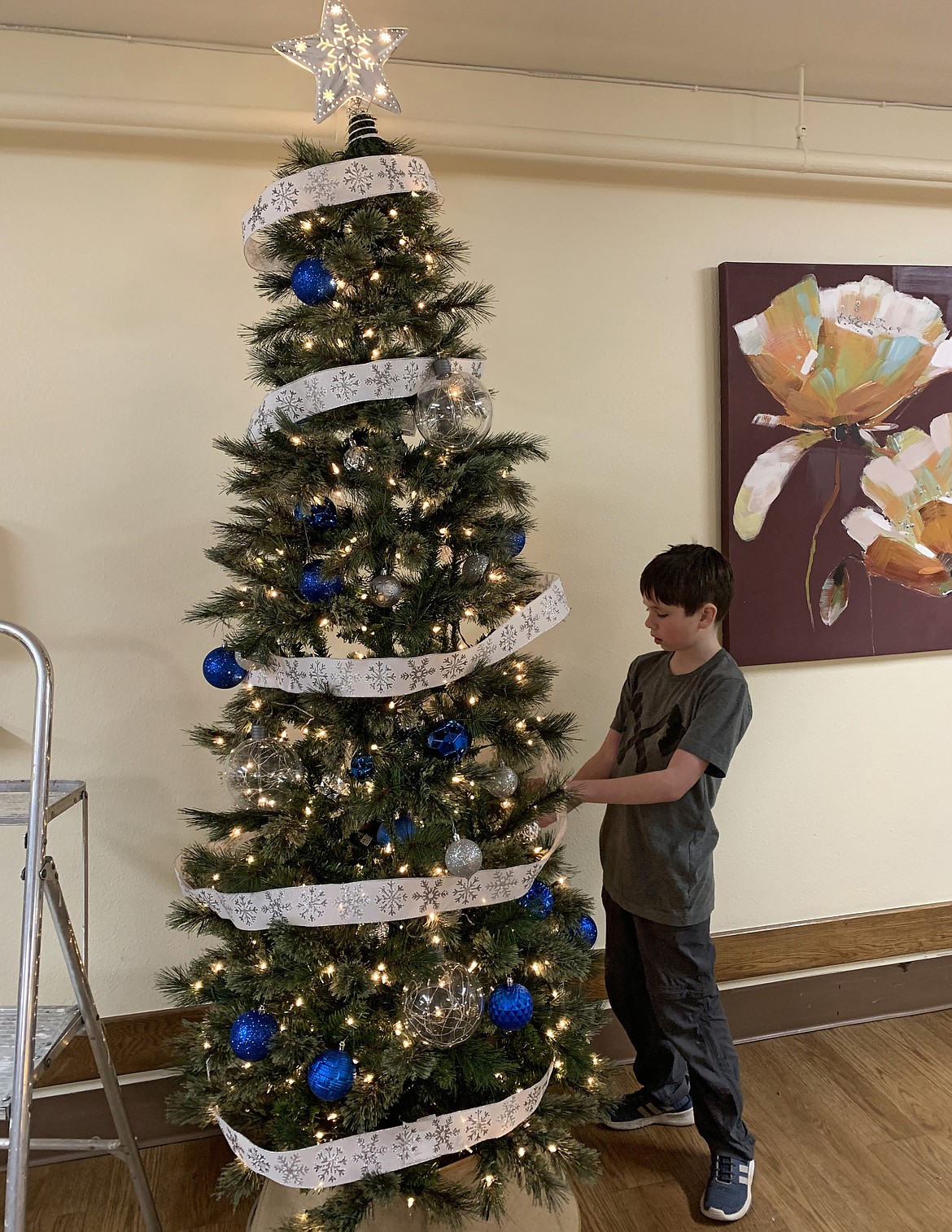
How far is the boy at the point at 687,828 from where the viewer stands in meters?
1.73

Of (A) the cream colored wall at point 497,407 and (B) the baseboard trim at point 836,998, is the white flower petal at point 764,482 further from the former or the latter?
(B) the baseboard trim at point 836,998

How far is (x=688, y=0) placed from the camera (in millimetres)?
1802

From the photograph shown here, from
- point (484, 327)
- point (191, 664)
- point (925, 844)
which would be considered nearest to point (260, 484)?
point (191, 664)

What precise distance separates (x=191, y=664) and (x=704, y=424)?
1.35m

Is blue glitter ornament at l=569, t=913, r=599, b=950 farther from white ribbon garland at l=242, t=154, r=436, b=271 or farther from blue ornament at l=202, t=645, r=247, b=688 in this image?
white ribbon garland at l=242, t=154, r=436, b=271

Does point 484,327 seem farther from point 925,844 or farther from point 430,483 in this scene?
point 925,844

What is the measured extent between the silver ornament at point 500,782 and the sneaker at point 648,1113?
1085 mm

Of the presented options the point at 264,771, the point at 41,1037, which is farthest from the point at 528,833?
the point at 41,1037

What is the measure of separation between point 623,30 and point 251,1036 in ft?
6.67

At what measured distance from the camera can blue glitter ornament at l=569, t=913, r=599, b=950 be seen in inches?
61.1

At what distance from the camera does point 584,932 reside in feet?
5.17

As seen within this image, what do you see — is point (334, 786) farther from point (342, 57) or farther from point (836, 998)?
point (836, 998)

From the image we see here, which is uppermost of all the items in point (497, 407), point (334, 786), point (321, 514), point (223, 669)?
point (497, 407)

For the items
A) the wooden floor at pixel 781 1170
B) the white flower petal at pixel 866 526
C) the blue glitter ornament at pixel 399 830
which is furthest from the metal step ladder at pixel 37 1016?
the white flower petal at pixel 866 526
